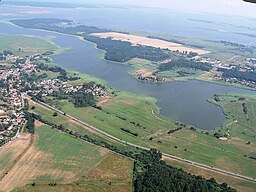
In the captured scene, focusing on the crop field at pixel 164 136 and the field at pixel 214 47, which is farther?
the field at pixel 214 47

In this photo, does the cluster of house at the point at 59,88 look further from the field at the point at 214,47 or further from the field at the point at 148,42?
the field at the point at 148,42

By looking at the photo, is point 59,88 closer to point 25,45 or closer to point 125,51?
point 125,51

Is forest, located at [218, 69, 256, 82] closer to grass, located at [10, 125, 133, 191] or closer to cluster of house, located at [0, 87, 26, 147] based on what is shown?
cluster of house, located at [0, 87, 26, 147]

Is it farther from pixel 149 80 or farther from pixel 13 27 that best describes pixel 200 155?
pixel 13 27

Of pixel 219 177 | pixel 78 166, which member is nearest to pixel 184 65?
pixel 219 177

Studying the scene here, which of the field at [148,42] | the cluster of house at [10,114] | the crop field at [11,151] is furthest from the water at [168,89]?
the crop field at [11,151]

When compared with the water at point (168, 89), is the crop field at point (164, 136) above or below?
below
